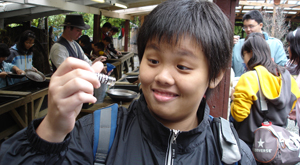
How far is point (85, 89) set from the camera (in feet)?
2.51

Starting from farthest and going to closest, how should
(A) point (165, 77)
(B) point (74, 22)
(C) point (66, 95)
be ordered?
(B) point (74, 22) < (A) point (165, 77) < (C) point (66, 95)

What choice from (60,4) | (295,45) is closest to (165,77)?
(295,45)

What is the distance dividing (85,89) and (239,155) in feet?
2.62

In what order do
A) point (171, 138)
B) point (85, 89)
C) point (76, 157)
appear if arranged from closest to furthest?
point (85, 89)
point (76, 157)
point (171, 138)

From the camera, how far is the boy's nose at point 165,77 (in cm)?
98

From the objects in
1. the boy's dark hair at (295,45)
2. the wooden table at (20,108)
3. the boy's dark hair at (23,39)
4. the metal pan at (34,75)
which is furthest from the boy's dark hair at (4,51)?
the boy's dark hair at (295,45)

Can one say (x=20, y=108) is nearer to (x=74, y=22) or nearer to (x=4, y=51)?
(x=4, y=51)

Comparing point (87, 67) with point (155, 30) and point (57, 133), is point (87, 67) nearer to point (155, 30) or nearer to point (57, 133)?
point (57, 133)

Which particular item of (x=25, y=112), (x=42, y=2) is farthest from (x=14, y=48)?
(x=25, y=112)

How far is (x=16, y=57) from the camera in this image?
4.97m

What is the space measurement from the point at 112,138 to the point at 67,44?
3591 millimetres

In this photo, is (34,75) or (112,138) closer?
(112,138)

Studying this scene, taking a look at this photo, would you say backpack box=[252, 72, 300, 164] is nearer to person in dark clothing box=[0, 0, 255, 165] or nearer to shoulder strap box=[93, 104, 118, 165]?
person in dark clothing box=[0, 0, 255, 165]

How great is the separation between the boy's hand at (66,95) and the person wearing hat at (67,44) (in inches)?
138
